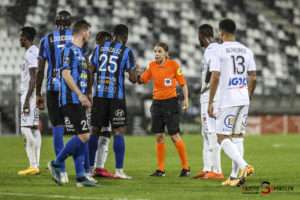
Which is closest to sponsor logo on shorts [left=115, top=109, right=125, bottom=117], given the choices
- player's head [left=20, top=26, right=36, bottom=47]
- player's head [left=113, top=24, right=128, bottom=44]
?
player's head [left=113, top=24, right=128, bottom=44]

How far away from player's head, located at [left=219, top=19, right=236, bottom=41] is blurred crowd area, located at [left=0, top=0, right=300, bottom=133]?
50.1 ft

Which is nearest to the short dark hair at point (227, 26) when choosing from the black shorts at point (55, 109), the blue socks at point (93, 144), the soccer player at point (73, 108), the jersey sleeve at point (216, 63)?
the jersey sleeve at point (216, 63)

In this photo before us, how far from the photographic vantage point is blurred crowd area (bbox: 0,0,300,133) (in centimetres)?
2345

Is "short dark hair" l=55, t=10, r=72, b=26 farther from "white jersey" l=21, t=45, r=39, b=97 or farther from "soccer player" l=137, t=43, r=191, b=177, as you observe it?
"soccer player" l=137, t=43, r=191, b=177

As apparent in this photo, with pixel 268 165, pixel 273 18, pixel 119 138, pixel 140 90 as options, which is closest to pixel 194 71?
pixel 140 90

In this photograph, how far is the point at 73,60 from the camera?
280 inches

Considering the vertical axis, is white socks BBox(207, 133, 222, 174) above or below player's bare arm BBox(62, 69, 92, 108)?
below

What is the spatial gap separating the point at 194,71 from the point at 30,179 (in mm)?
19377

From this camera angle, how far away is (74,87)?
7.00m

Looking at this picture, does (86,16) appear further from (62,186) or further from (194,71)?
(62,186)

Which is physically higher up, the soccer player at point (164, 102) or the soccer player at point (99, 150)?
the soccer player at point (164, 102)

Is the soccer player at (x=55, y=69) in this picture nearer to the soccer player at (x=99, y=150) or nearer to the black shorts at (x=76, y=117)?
the soccer player at (x=99, y=150)

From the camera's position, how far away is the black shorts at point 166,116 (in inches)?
364

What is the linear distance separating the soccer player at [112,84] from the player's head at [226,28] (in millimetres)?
1548
